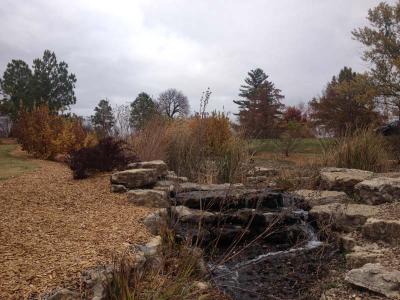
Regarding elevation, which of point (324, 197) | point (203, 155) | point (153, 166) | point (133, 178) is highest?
point (203, 155)

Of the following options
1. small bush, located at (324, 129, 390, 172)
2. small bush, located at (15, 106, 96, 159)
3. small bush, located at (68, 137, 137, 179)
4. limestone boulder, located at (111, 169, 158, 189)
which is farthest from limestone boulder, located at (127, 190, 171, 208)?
small bush, located at (324, 129, 390, 172)

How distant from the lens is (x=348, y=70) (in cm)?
2800

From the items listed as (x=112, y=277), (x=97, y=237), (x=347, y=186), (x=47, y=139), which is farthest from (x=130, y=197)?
(x=47, y=139)

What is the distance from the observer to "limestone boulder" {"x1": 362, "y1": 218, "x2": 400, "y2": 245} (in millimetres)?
4856

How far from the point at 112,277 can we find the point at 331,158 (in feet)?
24.4

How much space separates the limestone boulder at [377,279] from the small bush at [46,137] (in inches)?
288

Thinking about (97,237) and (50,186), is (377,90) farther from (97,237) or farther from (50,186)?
(97,237)

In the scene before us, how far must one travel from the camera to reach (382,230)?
499cm

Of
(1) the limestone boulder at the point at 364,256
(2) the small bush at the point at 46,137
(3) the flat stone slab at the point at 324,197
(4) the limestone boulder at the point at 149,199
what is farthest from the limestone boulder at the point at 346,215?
(2) the small bush at the point at 46,137

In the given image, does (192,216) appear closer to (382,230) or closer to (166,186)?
(166,186)

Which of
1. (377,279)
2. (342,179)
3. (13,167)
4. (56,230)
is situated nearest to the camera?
(377,279)

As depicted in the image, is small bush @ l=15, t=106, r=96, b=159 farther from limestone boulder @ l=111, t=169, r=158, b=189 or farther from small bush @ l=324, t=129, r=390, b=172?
small bush @ l=324, t=129, r=390, b=172

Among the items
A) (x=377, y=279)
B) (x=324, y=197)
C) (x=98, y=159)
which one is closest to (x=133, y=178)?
(x=98, y=159)

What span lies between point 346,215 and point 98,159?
4.00 meters
